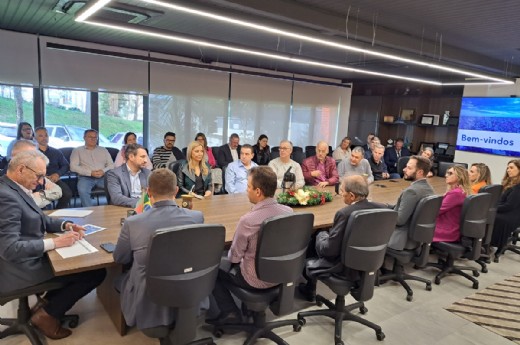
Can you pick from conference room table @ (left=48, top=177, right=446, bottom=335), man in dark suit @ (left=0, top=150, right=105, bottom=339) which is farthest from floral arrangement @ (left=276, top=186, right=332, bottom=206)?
man in dark suit @ (left=0, top=150, right=105, bottom=339)

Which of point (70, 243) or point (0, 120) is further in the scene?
point (0, 120)

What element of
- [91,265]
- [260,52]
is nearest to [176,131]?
[260,52]

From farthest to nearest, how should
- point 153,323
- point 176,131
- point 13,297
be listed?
point 176,131
point 13,297
point 153,323

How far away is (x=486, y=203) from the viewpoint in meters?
3.79

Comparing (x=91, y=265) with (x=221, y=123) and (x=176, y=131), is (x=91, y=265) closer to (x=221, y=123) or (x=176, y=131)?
(x=176, y=131)

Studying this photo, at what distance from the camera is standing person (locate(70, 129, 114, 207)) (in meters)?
5.61

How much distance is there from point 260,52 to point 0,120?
4.95 m

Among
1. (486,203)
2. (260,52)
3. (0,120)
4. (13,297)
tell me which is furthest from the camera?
(0,120)

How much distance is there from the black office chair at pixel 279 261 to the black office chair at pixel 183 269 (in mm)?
319

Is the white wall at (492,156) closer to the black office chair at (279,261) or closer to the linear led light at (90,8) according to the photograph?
the black office chair at (279,261)

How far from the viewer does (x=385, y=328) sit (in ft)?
9.91

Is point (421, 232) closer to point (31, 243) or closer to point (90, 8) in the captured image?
point (31, 243)

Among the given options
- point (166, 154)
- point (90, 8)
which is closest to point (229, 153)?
point (166, 154)

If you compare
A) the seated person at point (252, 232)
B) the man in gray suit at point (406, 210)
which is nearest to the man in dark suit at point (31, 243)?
the seated person at point (252, 232)
